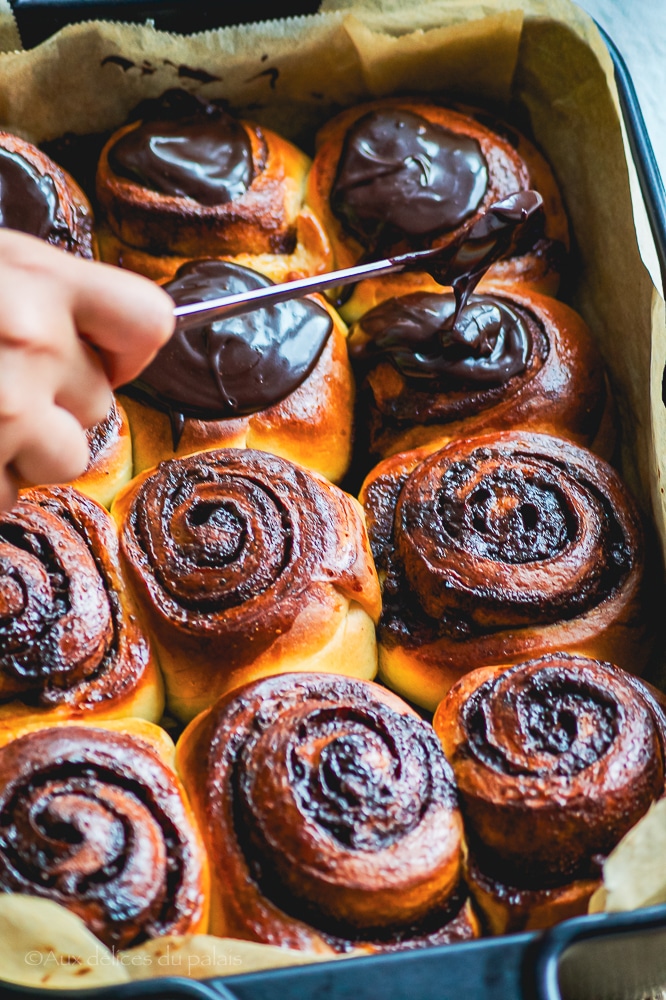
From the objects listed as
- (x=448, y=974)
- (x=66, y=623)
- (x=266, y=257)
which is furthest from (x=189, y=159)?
(x=448, y=974)

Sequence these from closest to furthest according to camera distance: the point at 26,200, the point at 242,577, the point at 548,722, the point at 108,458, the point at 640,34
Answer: the point at 548,722, the point at 242,577, the point at 108,458, the point at 26,200, the point at 640,34

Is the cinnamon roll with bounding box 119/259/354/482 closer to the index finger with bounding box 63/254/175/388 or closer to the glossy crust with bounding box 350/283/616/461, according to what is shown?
the glossy crust with bounding box 350/283/616/461

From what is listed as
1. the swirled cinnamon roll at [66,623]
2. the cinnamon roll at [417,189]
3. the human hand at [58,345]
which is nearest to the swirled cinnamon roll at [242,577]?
the swirled cinnamon roll at [66,623]

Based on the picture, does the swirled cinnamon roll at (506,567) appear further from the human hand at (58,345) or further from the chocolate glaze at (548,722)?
the human hand at (58,345)

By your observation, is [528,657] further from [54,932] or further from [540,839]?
[54,932]

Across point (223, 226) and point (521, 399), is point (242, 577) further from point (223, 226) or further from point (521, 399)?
point (223, 226)

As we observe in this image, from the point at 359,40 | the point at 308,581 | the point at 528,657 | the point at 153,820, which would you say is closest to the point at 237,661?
the point at 308,581

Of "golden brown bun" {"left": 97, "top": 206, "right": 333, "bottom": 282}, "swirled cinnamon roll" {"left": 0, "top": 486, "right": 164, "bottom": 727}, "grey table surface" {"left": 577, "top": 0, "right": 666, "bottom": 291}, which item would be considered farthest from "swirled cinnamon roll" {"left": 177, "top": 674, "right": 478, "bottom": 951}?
"grey table surface" {"left": 577, "top": 0, "right": 666, "bottom": 291}
